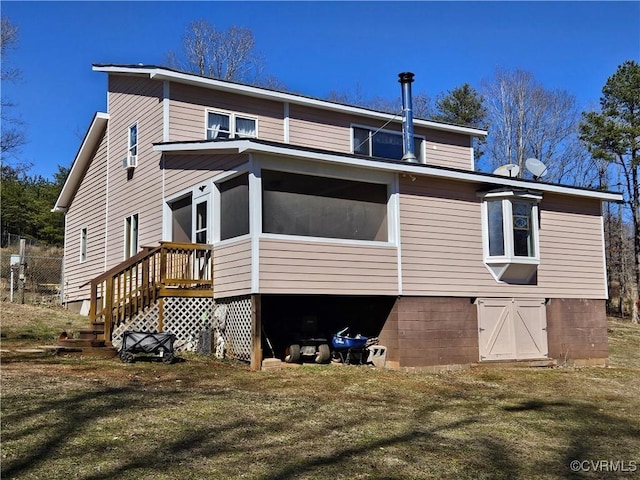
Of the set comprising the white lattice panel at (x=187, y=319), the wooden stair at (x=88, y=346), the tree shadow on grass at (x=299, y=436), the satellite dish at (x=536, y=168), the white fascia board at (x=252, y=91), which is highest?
the white fascia board at (x=252, y=91)

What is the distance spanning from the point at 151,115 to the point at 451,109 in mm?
23192

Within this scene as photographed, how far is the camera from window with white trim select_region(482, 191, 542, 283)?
14031 millimetres

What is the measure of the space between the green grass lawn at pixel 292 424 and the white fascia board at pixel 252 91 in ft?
23.4

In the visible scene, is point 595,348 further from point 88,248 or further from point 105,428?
point 88,248

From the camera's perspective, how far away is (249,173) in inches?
452

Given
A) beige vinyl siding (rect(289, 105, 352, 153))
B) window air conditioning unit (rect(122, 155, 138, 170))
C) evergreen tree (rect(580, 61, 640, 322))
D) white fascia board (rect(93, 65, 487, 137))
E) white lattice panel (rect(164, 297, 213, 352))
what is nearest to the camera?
white lattice panel (rect(164, 297, 213, 352))

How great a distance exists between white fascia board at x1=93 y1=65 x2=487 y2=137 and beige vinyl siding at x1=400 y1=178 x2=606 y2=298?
4994 mm

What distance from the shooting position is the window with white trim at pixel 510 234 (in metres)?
14.0

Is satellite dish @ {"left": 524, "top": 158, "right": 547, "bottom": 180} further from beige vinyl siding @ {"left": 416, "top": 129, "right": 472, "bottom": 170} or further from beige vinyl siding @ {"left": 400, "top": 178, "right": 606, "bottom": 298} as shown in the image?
beige vinyl siding @ {"left": 416, "top": 129, "right": 472, "bottom": 170}

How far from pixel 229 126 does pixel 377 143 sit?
4541 mm

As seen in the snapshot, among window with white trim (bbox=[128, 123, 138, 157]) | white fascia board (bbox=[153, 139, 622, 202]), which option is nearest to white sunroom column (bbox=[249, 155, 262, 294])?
white fascia board (bbox=[153, 139, 622, 202])

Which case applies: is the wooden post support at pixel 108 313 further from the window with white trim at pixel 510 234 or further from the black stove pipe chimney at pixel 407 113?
the window with white trim at pixel 510 234

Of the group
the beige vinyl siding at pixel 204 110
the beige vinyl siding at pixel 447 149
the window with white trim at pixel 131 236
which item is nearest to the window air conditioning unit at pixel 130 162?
the window with white trim at pixel 131 236

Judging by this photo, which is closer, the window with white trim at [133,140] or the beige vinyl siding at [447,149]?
the window with white trim at [133,140]
